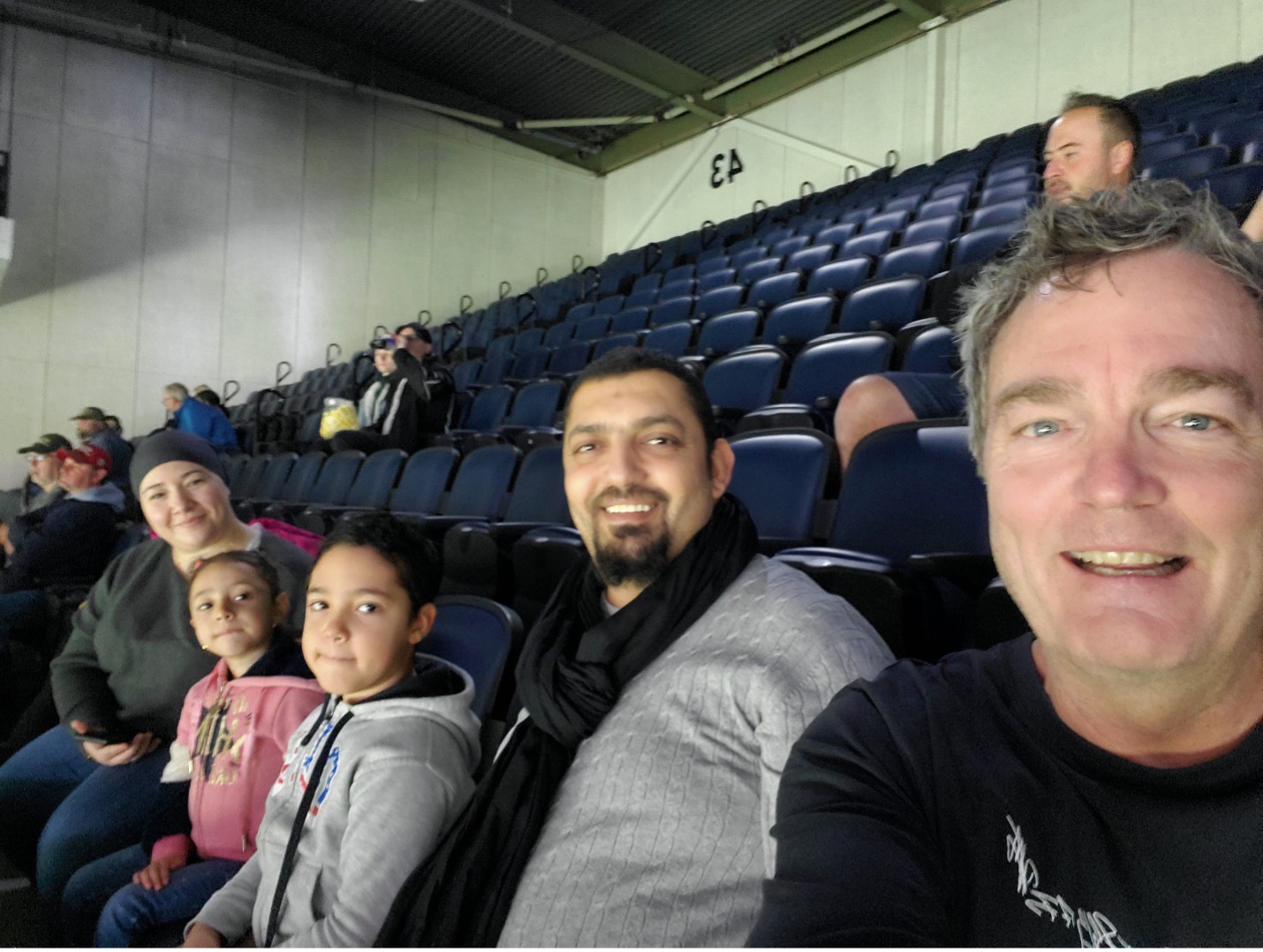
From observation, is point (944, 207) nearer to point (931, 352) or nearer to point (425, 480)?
point (931, 352)

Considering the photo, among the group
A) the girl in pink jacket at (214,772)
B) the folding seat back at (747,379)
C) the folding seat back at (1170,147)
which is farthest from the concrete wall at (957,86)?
the girl in pink jacket at (214,772)

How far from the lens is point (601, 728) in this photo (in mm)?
914

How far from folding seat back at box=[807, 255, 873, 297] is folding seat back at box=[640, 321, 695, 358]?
0.62 meters

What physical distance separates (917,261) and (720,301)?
1312mm

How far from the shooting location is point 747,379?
2854 millimetres

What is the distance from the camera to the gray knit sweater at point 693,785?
75 cm

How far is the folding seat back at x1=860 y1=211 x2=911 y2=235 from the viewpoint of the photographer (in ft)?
15.6

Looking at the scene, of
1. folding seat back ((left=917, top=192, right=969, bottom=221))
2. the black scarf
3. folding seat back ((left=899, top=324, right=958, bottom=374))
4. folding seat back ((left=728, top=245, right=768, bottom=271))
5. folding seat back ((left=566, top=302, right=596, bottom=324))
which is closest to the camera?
the black scarf

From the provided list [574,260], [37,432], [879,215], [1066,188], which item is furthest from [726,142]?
[1066,188]

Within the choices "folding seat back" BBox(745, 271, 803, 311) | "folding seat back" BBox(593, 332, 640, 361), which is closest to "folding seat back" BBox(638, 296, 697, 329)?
"folding seat back" BBox(593, 332, 640, 361)

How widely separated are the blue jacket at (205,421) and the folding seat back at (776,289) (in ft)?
13.3

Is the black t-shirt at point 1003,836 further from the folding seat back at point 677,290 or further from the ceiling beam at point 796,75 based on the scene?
the ceiling beam at point 796,75

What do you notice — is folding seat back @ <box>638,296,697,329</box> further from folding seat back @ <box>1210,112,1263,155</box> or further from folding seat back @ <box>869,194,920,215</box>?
folding seat back @ <box>1210,112,1263,155</box>

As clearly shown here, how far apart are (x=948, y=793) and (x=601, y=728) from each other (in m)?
0.44
